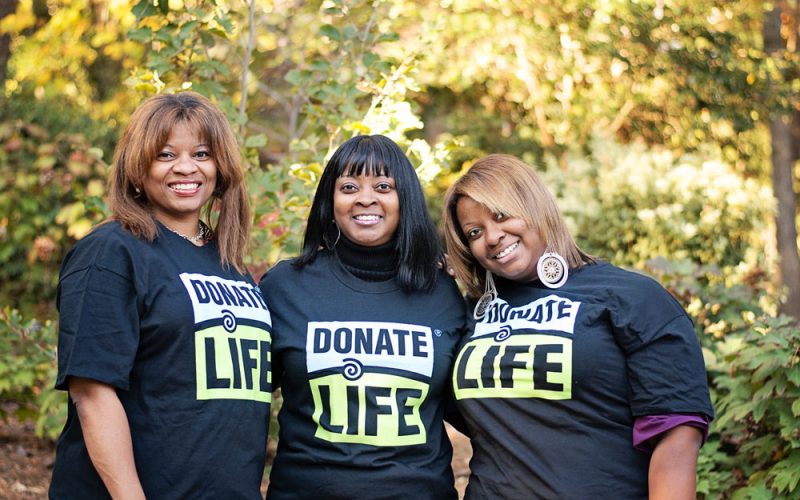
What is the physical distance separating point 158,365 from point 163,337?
0.08 metres

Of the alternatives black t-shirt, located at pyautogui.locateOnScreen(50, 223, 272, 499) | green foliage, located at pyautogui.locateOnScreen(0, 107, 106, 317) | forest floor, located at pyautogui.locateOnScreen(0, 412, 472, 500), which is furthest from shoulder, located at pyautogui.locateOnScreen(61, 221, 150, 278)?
green foliage, located at pyautogui.locateOnScreen(0, 107, 106, 317)

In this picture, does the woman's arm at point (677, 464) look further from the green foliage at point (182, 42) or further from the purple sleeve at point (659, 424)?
the green foliage at point (182, 42)

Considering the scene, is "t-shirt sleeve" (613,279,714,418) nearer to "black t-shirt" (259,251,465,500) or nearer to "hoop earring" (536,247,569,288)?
"hoop earring" (536,247,569,288)

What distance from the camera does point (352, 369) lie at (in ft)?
9.15

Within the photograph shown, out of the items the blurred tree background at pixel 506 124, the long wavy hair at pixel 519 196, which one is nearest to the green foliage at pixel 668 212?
the blurred tree background at pixel 506 124

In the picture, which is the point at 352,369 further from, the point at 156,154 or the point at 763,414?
the point at 763,414

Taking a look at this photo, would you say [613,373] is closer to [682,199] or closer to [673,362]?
[673,362]

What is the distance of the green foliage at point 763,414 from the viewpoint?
329 centimetres

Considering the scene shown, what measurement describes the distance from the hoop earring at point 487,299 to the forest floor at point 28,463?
2074 mm

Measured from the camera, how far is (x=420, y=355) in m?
2.86

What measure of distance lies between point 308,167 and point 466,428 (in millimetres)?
1570

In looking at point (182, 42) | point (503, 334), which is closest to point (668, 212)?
point (182, 42)

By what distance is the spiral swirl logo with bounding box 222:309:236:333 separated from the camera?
2605mm

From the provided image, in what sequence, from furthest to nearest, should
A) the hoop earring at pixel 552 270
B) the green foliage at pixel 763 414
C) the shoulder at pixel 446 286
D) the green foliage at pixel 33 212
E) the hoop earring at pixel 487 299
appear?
the green foliage at pixel 33 212
the green foliage at pixel 763 414
the shoulder at pixel 446 286
the hoop earring at pixel 487 299
the hoop earring at pixel 552 270
